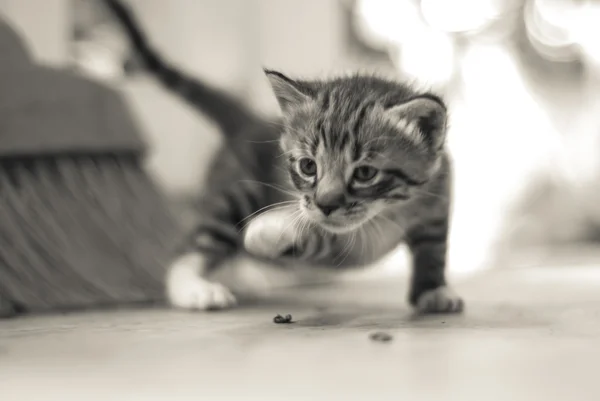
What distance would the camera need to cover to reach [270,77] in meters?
1.12

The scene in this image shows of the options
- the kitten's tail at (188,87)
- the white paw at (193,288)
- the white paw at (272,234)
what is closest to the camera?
the white paw at (272,234)

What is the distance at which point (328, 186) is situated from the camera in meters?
1.01

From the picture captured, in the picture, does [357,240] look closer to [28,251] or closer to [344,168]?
[344,168]

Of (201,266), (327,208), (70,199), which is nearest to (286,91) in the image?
(327,208)

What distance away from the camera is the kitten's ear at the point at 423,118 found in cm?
100

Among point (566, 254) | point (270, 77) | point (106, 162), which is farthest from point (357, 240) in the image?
point (566, 254)

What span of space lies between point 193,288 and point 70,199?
1.34ft

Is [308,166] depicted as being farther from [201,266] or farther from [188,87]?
[188,87]

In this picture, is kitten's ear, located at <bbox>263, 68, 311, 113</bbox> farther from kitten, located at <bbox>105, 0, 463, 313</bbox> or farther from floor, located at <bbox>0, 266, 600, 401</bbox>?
floor, located at <bbox>0, 266, 600, 401</bbox>

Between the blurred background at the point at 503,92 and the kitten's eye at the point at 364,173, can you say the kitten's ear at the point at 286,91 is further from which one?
the blurred background at the point at 503,92

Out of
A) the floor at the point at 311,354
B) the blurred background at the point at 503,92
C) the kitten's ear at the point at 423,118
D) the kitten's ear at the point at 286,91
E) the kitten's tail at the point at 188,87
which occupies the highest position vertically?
the blurred background at the point at 503,92

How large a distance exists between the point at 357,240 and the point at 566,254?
1.49 meters

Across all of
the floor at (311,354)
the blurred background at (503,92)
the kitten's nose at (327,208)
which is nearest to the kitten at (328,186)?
the kitten's nose at (327,208)

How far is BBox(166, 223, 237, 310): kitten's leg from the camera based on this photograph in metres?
1.23
